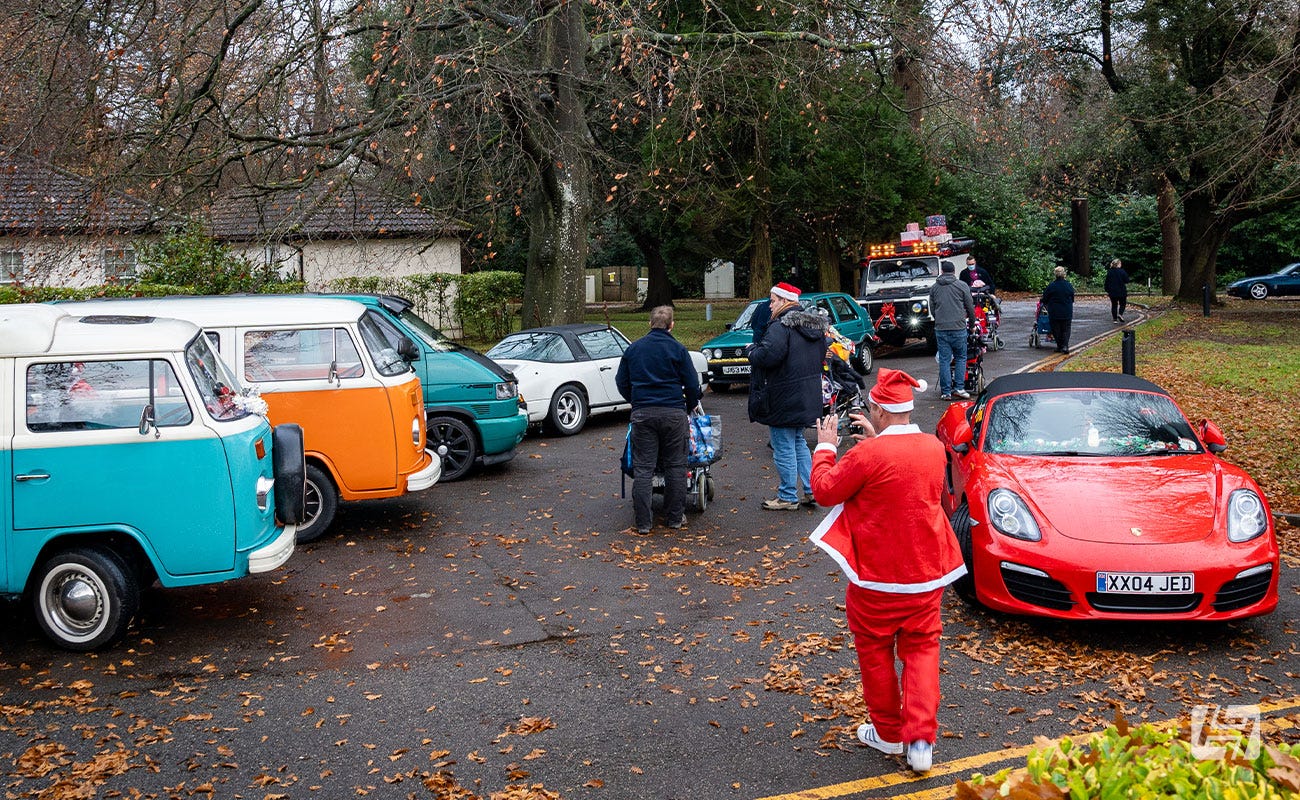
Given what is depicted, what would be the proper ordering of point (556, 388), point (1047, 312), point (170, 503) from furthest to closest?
1. point (1047, 312)
2. point (556, 388)
3. point (170, 503)

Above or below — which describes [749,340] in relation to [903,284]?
below

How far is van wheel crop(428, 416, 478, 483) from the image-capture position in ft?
41.9

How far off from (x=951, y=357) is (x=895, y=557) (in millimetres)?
12715

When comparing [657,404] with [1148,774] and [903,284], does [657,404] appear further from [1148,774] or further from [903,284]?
[903,284]

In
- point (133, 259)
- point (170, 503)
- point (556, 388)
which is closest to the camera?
point (170, 503)

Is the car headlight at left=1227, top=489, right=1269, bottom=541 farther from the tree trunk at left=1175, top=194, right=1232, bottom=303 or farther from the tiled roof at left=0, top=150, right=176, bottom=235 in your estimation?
the tree trunk at left=1175, top=194, right=1232, bottom=303

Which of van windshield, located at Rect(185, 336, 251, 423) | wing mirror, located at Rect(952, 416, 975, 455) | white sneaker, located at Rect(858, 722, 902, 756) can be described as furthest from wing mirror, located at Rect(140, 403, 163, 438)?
wing mirror, located at Rect(952, 416, 975, 455)

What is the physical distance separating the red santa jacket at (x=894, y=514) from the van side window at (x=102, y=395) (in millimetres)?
4407

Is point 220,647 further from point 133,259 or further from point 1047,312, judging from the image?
point 133,259

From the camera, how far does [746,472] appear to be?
42.3 feet

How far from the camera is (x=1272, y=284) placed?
143ft

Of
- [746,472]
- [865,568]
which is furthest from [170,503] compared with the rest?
[746,472]

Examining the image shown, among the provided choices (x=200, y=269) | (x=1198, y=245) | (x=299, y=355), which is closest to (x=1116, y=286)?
(x=1198, y=245)

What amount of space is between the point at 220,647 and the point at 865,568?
4356 millimetres
